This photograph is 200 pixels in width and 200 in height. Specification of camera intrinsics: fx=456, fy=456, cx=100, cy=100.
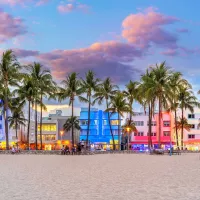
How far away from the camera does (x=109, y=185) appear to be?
57.3 ft

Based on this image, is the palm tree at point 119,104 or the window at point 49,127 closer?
the palm tree at point 119,104

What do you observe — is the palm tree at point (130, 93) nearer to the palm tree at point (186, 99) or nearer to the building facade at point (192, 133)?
the palm tree at point (186, 99)

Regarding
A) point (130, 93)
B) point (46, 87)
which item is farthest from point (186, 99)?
point (46, 87)

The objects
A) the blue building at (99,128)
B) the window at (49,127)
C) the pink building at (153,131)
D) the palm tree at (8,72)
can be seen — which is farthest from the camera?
the window at (49,127)

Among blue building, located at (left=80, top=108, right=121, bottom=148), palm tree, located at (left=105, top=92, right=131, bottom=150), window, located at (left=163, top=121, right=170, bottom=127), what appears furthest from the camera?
blue building, located at (left=80, top=108, right=121, bottom=148)

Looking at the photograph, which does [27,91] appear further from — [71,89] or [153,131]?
[153,131]

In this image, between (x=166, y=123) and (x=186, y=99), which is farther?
(x=166, y=123)

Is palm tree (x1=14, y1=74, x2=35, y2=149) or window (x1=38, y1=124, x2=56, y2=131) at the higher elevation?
palm tree (x1=14, y1=74, x2=35, y2=149)

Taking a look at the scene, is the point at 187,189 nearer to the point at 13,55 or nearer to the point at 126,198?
the point at 126,198

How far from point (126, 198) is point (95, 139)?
122361 mm

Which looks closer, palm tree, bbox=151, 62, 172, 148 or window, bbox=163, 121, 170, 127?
palm tree, bbox=151, 62, 172, 148

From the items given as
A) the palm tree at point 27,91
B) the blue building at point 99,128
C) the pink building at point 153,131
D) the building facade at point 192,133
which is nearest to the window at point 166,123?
the pink building at point 153,131

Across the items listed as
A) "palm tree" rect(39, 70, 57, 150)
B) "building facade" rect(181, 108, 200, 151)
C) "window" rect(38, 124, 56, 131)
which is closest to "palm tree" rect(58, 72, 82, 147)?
"palm tree" rect(39, 70, 57, 150)

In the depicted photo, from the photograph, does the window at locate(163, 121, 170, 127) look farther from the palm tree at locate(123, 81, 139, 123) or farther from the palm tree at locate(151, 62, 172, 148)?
the palm tree at locate(151, 62, 172, 148)
